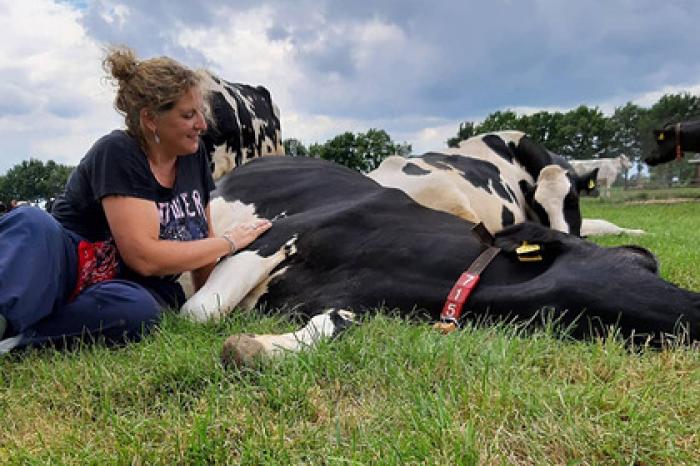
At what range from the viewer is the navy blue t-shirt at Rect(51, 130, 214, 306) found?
2809mm

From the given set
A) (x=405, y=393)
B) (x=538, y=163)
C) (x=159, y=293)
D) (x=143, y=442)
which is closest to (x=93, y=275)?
(x=159, y=293)

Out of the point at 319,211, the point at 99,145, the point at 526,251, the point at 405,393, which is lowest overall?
the point at 405,393

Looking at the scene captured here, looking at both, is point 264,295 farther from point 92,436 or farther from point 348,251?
point 92,436

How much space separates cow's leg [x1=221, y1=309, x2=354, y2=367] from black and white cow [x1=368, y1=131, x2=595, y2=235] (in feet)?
8.97

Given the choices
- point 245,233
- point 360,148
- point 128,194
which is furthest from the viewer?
point 360,148

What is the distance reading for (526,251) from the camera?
2.68 metres

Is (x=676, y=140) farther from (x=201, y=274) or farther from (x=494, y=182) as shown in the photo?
(x=201, y=274)

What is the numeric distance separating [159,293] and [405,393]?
5.84 ft

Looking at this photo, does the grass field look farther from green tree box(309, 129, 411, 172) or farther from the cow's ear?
green tree box(309, 129, 411, 172)

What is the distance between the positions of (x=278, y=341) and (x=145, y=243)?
906mm

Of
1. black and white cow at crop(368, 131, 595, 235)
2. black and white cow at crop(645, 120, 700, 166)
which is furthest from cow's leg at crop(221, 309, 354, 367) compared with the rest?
black and white cow at crop(645, 120, 700, 166)

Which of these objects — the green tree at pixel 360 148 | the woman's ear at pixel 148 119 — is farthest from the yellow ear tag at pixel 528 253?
the green tree at pixel 360 148

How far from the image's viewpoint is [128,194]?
2785 millimetres

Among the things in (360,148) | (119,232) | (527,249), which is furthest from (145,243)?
(360,148)
